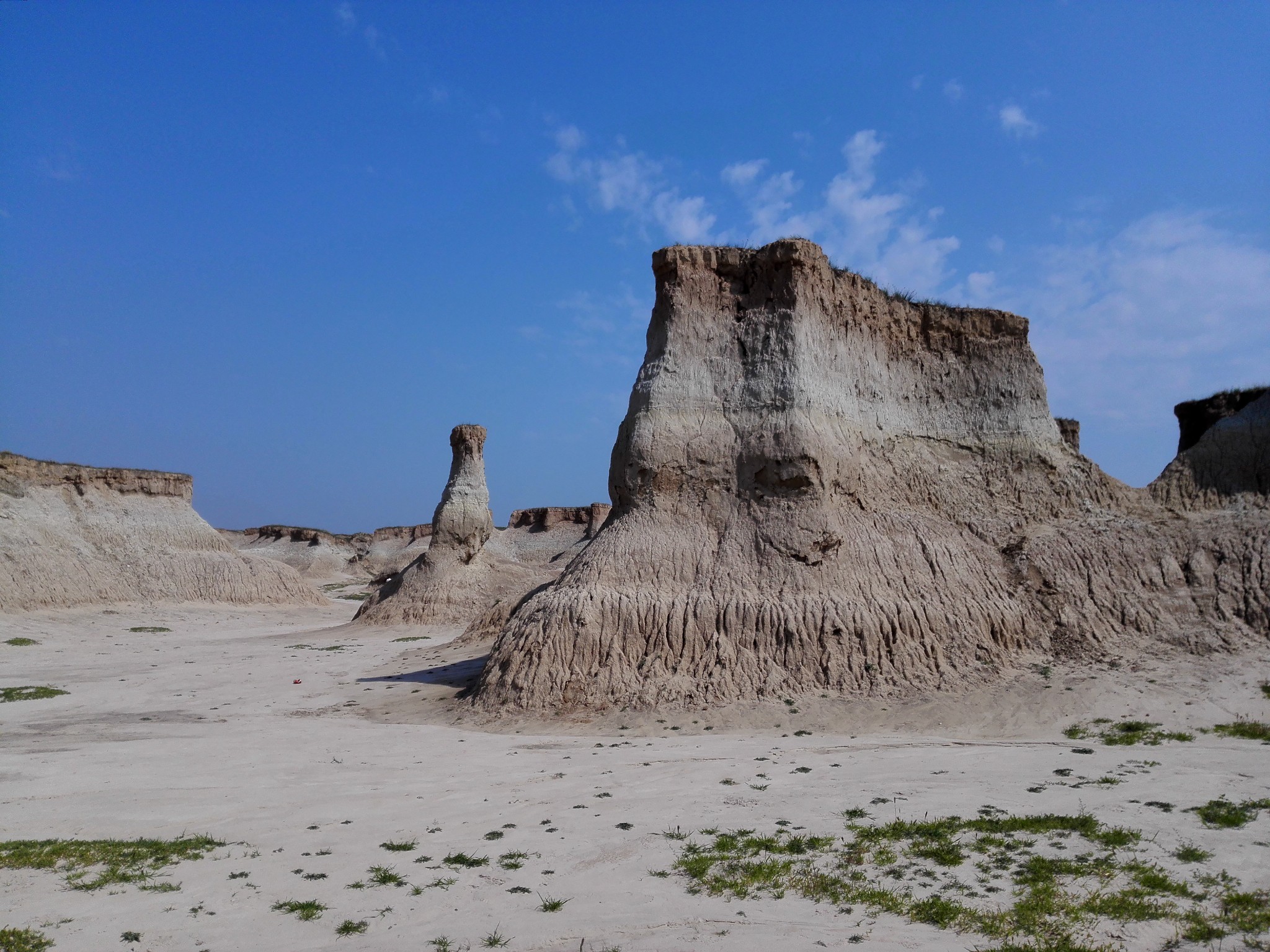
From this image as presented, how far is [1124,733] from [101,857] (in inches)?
518

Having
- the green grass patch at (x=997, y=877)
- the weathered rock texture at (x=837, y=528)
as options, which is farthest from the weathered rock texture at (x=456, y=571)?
the green grass patch at (x=997, y=877)

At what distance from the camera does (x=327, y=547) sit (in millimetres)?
72688

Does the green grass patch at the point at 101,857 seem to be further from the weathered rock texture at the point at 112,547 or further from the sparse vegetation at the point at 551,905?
the weathered rock texture at the point at 112,547

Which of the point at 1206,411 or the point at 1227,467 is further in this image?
the point at 1206,411

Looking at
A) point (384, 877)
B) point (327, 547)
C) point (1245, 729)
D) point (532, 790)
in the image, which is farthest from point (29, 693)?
point (327, 547)

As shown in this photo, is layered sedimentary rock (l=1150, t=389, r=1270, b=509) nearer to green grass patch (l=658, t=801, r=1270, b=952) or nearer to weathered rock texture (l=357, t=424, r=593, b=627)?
green grass patch (l=658, t=801, r=1270, b=952)

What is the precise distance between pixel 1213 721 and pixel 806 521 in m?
7.12

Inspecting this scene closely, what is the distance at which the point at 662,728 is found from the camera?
13.2 metres

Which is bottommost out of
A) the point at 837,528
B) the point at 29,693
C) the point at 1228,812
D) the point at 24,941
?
the point at 24,941

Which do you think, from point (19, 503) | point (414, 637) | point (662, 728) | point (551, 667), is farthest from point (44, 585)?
point (662, 728)

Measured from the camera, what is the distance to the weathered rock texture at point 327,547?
6888 cm

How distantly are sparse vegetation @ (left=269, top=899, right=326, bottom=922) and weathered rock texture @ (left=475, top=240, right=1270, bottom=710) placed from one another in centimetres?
795

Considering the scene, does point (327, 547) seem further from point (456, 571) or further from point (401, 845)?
point (401, 845)

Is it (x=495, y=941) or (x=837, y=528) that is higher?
(x=837, y=528)
